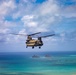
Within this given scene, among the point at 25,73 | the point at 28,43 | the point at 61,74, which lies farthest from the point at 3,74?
the point at 28,43

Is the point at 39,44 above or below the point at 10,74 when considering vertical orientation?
below

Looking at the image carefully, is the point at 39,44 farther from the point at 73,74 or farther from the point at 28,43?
the point at 73,74

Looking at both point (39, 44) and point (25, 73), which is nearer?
point (39, 44)

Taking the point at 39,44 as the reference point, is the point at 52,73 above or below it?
above

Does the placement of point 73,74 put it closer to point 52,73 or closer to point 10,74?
point 52,73

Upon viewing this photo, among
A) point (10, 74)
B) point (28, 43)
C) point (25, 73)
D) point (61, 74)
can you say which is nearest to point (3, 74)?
point (10, 74)

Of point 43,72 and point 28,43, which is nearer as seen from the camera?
point 28,43

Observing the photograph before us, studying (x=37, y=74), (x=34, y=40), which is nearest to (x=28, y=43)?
(x=34, y=40)

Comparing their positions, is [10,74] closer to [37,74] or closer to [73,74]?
[37,74]
